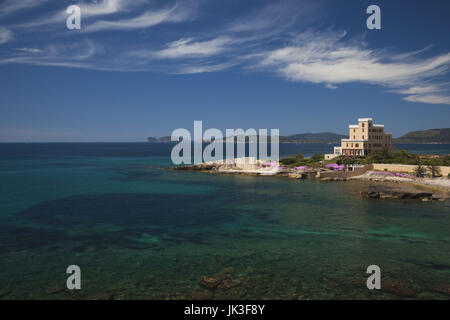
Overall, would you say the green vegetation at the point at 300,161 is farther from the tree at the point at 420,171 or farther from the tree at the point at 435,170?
the tree at the point at 435,170

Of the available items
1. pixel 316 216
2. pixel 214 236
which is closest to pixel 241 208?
pixel 316 216

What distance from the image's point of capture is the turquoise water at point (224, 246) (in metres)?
13.6

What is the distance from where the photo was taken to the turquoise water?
13.6 metres

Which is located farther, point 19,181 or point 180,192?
point 19,181

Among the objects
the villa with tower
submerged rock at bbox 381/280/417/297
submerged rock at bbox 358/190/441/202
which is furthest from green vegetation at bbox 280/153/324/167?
submerged rock at bbox 381/280/417/297

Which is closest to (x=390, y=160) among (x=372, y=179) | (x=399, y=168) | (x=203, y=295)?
(x=399, y=168)

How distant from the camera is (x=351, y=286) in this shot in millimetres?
13648

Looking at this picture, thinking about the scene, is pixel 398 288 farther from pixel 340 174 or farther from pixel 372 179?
pixel 340 174

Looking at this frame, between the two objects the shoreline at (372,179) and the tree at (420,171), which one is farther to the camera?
the tree at (420,171)

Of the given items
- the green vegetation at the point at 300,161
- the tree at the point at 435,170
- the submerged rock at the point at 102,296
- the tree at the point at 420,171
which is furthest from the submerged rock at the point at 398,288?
the green vegetation at the point at 300,161

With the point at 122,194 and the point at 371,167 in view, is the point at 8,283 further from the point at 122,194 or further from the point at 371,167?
the point at 371,167

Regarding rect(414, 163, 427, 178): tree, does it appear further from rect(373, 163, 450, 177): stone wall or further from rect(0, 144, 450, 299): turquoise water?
rect(0, 144, 450, 299): turquoise water

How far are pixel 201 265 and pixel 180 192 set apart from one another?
24.6 metres
